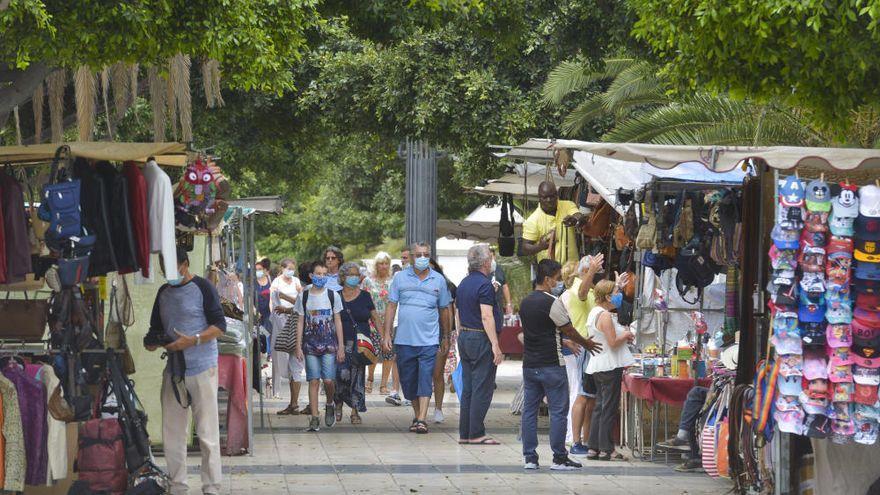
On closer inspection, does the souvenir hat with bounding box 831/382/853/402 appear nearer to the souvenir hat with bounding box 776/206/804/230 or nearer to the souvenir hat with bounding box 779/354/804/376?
the souvenir hat with bounding box 779/354/804/376

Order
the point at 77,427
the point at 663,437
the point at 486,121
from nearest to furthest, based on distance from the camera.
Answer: the point at 77,427 < the point at 663,437 < the point at 486,121

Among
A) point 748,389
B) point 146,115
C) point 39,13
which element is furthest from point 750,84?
point 146,115

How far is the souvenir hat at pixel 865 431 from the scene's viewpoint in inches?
341

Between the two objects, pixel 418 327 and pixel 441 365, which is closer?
pixel 418 327

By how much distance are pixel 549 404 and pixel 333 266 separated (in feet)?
14.6

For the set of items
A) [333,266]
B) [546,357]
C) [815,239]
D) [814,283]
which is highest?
[815,239]

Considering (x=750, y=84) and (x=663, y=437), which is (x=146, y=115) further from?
(x=750, y=84)

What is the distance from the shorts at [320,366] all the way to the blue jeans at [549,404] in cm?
367

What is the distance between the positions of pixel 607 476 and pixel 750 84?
12.2 feet

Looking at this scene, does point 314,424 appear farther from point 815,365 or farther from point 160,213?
point 815,365

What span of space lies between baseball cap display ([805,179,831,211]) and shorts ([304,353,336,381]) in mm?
7514

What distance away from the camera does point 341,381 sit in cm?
1576

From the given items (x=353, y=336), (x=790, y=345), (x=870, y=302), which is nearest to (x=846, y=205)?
(x=870, y=302)

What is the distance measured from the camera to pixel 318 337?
15242mm
